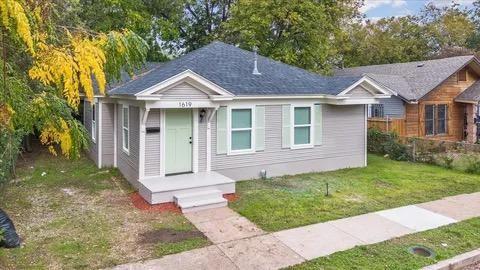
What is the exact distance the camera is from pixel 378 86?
13.3 meters

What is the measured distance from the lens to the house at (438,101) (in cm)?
2069

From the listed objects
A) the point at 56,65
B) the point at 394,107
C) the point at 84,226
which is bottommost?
the point at 84,226

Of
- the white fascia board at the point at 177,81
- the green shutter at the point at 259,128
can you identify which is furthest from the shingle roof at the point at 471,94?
the white fascia board at the point at 177,81

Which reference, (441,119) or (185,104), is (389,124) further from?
(185,104)

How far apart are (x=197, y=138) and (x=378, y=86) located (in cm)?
674

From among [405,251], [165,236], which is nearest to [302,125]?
[405,251]

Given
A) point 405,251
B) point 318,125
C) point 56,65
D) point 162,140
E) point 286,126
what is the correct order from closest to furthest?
point 56,65 < point 405,251 < point 162,140 < point 286,126 < point 318,125

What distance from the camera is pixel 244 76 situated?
521 inches

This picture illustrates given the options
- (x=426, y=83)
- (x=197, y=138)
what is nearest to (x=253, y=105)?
(x=197, y=138)

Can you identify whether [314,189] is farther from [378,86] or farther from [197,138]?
[378,86]

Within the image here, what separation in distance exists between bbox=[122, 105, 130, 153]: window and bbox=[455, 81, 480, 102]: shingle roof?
18.7 meters

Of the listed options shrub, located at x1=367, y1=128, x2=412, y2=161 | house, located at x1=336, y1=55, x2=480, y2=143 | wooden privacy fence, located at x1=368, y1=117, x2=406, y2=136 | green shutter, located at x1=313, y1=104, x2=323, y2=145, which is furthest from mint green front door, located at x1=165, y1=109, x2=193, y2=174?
house, located at x1=336, y1=55, x2=480, y2=143

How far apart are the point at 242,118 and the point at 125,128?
3.77 m

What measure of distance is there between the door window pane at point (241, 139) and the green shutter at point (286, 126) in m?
1.27
